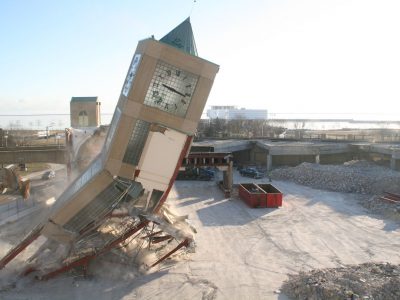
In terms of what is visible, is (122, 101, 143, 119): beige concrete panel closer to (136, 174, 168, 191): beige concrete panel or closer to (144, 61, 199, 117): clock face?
(144, 61, 199, 117): clock face

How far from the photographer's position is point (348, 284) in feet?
46.8

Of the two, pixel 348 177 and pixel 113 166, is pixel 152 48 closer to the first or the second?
pixel 113 166

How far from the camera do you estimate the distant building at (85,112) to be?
33.0m

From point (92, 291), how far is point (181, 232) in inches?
171

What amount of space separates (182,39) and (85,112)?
20.6 metres

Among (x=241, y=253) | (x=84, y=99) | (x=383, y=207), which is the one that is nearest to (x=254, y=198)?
(x=241, y=253)

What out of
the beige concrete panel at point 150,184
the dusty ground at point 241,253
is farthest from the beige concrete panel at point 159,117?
the dusty ground at point 241,253

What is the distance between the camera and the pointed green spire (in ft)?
48.6

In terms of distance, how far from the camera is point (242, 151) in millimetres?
52719

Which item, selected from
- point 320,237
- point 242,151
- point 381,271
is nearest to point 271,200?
point 320,237

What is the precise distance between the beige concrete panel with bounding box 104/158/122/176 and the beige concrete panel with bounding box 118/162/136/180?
0.43 feet

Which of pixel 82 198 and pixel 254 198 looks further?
pixel 254 198

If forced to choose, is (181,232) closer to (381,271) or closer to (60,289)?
(60,289)

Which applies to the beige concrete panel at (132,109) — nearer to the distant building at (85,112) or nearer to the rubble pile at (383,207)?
the distant building at (85,112)
